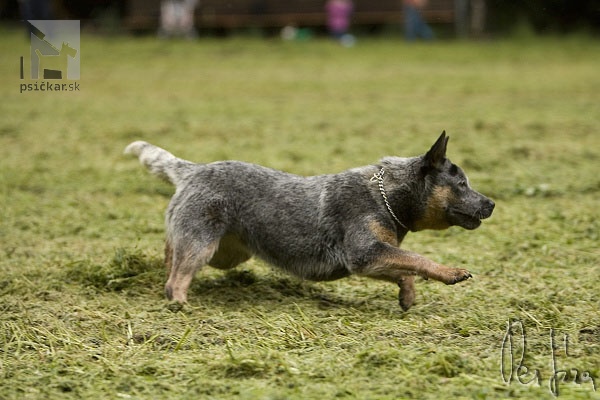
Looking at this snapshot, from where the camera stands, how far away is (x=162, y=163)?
6637 mm

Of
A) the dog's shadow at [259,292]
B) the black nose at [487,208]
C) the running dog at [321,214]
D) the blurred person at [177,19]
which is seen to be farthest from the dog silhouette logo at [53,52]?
the black nose at [487,208]

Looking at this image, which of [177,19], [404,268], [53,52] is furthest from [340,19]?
[404,268]

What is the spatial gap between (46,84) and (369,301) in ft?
48.0

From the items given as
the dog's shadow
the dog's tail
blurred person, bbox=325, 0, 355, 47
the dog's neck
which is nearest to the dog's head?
the dog's neck

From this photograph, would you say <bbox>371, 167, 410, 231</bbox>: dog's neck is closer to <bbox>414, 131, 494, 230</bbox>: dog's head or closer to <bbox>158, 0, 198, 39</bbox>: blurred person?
<bbox>414, 131, 494, 230</bbox>: dog's head

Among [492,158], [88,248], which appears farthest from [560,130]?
[88,248]

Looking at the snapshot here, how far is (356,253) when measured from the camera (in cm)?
600

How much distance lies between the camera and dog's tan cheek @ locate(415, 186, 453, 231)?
6188 millimetres

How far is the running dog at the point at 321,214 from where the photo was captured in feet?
20.1

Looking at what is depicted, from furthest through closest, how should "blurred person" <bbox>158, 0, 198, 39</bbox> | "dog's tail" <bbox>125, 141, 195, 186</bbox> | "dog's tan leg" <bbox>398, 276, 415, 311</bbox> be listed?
1. "blurred person" <bbox>158, 0, 198, 39</bbox>
2. "dog's tail" <bbox>125, 141, 195, 186</bbox>
3. "dog's tan leg" <bbox>398, 276, 415, 311</bbox>

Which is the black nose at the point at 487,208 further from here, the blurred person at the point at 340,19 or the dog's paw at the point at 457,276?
the blurred person at the point at 340,19

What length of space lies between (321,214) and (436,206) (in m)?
0.76

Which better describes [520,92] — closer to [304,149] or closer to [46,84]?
[304,149]

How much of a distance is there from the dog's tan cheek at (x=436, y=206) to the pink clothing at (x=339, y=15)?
843 inches
